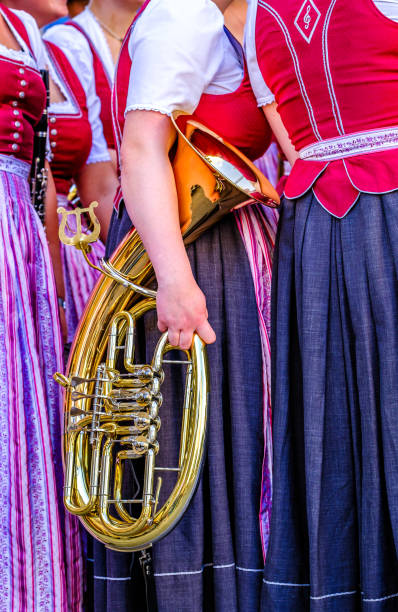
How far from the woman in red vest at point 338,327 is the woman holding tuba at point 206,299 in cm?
10

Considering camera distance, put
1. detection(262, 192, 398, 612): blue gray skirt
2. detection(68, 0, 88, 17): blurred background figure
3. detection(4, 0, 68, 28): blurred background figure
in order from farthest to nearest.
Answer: detection(68, 0, 88, 17): blurred background figure
detection(4, 0, 68, 28): blurred background figure
detection(262, 192, 398, 612): blue gray skirt

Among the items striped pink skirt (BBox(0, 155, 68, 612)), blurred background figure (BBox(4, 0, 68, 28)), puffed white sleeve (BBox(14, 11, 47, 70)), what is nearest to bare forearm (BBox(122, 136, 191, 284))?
striped pink skirt (BBox(0, 155, 68, 612))

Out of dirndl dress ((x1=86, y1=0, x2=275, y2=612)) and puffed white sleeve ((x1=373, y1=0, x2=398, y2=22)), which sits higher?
puffed white sleeve ((x1=373, y1=0, x2=398, y2=22))

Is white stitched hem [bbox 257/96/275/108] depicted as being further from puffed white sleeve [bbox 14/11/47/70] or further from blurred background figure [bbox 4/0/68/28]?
blurred background figure [bbox 4/0/68/28]

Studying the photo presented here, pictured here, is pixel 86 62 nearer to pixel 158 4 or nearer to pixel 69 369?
pixel 158 4

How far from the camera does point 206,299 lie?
1.55 m

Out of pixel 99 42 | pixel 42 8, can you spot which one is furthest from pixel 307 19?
pixel 99 42

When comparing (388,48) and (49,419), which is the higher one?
(388,48)

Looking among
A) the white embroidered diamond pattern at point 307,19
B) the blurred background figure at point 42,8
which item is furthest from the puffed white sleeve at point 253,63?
the blurred background figure at point 42,8

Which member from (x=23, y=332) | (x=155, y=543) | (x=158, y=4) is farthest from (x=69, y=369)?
(x=158, y=4)

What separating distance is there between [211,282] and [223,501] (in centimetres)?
41

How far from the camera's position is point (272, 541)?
1.38 m

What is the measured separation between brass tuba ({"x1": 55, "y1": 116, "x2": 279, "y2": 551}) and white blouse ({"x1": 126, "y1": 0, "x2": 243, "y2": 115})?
0.07 meters

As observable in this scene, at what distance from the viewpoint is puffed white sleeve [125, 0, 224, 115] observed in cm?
145
